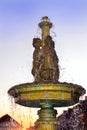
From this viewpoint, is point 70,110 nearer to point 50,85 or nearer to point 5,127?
point 50,85

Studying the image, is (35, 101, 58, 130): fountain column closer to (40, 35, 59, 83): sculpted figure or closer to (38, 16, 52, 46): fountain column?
(40, 35, 59, 83): sculpted figure

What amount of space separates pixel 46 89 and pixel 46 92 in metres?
0.21

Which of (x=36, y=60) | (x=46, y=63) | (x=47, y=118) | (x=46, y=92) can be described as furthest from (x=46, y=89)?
(x=36, y=60)

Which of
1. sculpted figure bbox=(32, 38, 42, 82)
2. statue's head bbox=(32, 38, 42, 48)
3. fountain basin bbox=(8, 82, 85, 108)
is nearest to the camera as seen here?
fountain basin bbox=(8, 82, 85, 108)

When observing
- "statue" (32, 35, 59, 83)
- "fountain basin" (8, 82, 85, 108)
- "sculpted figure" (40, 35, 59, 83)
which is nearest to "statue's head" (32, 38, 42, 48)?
"statue" (32, 35, 59, 83)

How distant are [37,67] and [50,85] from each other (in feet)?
5.09

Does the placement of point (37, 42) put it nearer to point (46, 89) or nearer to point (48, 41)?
point (48, 41)

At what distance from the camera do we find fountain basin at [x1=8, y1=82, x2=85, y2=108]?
15.9 meters

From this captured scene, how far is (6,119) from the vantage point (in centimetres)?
9062

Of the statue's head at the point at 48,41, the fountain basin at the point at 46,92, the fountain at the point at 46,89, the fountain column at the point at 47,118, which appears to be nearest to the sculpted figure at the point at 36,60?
the fountain at the point at 46,89

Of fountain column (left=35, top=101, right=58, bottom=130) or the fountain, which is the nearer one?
the fountain

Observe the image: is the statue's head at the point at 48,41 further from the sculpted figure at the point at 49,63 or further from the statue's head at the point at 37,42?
the statue's head at the point at 37,42

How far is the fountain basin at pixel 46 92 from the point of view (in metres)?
15.9

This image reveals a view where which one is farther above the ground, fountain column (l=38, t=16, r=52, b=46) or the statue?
fountain column (l=38, t=16, r=52, b=46)
